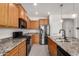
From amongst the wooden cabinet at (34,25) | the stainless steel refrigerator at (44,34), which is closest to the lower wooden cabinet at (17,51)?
the stainless steel refrigerator at (44,34)

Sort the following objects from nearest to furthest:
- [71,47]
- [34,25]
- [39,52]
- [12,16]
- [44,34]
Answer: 1. [71,47]
2. [12,16]
3. [39,52]
4. [44,34]
5. [34,25]

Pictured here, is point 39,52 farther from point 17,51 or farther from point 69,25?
point 17,51

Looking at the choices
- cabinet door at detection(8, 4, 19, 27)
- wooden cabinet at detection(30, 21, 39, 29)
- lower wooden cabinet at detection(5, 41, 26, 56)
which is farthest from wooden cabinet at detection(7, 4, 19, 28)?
wooden cabinet at detection(30, 21, 39, 29)

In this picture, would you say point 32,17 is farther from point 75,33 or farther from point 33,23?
point 75,33

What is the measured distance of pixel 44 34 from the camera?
900 centimetres

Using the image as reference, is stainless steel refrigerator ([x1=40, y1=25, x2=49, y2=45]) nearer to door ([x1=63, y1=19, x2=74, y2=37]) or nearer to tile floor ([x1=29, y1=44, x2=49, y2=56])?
door ([x1=63, y1=19, x2=74, y2=37])

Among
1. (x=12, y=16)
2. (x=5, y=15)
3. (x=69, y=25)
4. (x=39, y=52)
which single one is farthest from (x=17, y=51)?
(x=69, y=25)

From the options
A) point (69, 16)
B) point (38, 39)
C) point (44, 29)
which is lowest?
point (38, 39)

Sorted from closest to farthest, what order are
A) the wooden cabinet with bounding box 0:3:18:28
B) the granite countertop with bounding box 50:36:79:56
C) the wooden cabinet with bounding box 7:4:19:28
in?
the granite countertop with bounding box 50:36:79:56 < the wooden cabinet with bounding box 0:3:18:28 < the wooden cabinet with bounding box 7:4:19:28

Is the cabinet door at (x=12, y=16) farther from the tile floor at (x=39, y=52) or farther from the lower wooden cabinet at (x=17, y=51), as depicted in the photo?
the tile floor at (x=39, y=52)

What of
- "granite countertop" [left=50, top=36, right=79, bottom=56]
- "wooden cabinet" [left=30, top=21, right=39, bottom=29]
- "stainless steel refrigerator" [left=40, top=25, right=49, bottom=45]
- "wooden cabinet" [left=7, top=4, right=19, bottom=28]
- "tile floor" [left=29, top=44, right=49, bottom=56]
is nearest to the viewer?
"granite countertop" [left=50, top=36, right=79, bottom=56]

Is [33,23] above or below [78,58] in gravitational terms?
above

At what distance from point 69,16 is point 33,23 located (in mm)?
3100

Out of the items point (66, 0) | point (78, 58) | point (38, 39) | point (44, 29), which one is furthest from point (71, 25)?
point (78, 58)
